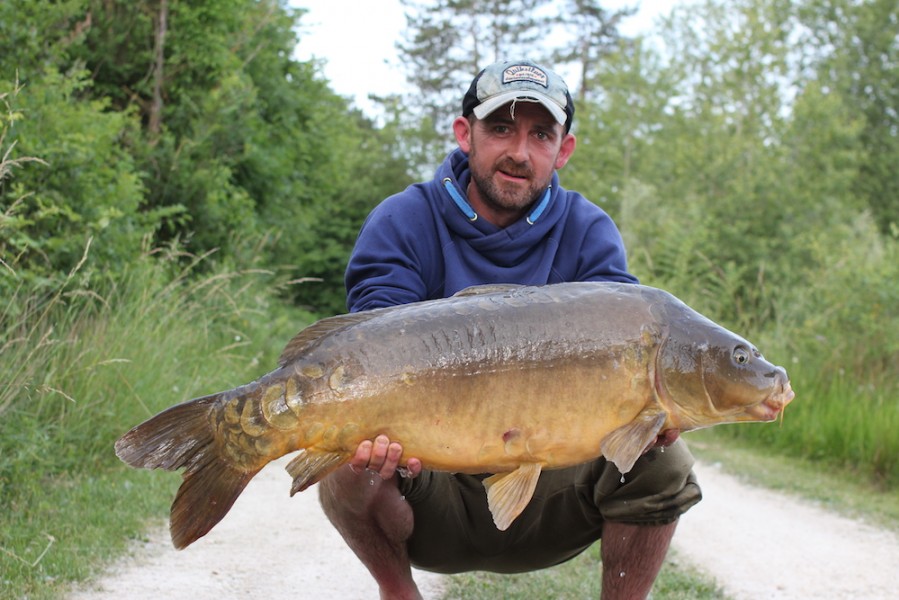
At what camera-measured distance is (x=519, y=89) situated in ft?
10.9

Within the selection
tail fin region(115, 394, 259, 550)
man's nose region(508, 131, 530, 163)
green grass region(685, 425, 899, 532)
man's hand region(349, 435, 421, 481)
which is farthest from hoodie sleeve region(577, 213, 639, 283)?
green grass region(685, 425, 899, 532)

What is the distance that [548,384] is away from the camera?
2.50 m

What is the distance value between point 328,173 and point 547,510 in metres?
12.1

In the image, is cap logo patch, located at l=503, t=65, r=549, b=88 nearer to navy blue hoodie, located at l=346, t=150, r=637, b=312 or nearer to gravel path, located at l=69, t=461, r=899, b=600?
navy blue hoodie, located at l=346, t=150, r=637, b=312

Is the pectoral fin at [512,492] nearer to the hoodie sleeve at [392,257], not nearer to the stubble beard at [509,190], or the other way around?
the hoodie sleeve at [392,257]

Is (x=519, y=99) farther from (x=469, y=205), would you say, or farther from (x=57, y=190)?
(x=57, y=190)

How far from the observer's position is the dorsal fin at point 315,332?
8.41 ft

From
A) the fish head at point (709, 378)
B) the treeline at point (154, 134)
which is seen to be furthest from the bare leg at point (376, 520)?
the treeline at point (154, 134)

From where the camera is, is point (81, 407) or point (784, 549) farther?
point (784, 549)

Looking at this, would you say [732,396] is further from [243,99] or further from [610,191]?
[610,191]

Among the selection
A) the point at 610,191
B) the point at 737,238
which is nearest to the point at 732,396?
the point at 737,238

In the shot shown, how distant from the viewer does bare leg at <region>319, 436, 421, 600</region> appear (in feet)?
9.75

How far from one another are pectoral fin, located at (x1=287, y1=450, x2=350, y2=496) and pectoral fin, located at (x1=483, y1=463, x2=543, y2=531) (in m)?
0.40

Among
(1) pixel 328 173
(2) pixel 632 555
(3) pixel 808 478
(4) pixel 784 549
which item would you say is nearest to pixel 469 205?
(2) pixel 632 555
